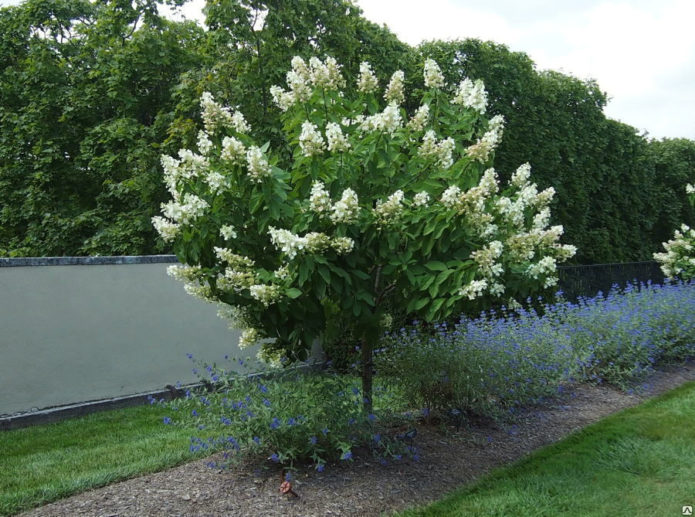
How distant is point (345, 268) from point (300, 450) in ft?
4.24

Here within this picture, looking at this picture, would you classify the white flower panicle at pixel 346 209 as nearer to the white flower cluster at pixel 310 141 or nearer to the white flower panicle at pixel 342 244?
the white flower panicle at pixel 342 244

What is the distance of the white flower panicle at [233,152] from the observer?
12.9 ft

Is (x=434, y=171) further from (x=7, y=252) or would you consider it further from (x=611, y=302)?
(x=7, y=252)

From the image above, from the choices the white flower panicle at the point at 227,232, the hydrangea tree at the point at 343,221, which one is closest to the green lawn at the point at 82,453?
the hydrangea tree at the point at 343,221

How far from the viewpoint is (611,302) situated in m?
9.12

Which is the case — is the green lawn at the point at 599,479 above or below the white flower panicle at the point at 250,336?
below

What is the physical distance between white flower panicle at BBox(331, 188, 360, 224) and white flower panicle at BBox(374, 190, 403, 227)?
19 cm

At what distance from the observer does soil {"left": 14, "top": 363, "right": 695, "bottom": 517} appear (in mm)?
3801

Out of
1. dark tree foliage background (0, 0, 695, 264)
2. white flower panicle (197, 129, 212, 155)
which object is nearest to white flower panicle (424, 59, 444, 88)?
white flower panicle (197, 129, 212, 155)

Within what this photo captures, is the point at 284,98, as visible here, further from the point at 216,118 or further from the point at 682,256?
the point at 682,256

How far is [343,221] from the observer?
12.7ft

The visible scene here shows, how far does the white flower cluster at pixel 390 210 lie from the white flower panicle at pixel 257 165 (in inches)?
28.9

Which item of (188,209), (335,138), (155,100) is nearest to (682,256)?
(155,100)

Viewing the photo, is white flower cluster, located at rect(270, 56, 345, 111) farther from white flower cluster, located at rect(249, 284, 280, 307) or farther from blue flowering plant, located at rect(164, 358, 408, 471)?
blue flowering plant, located at rect(164, 358, 408, 471)
